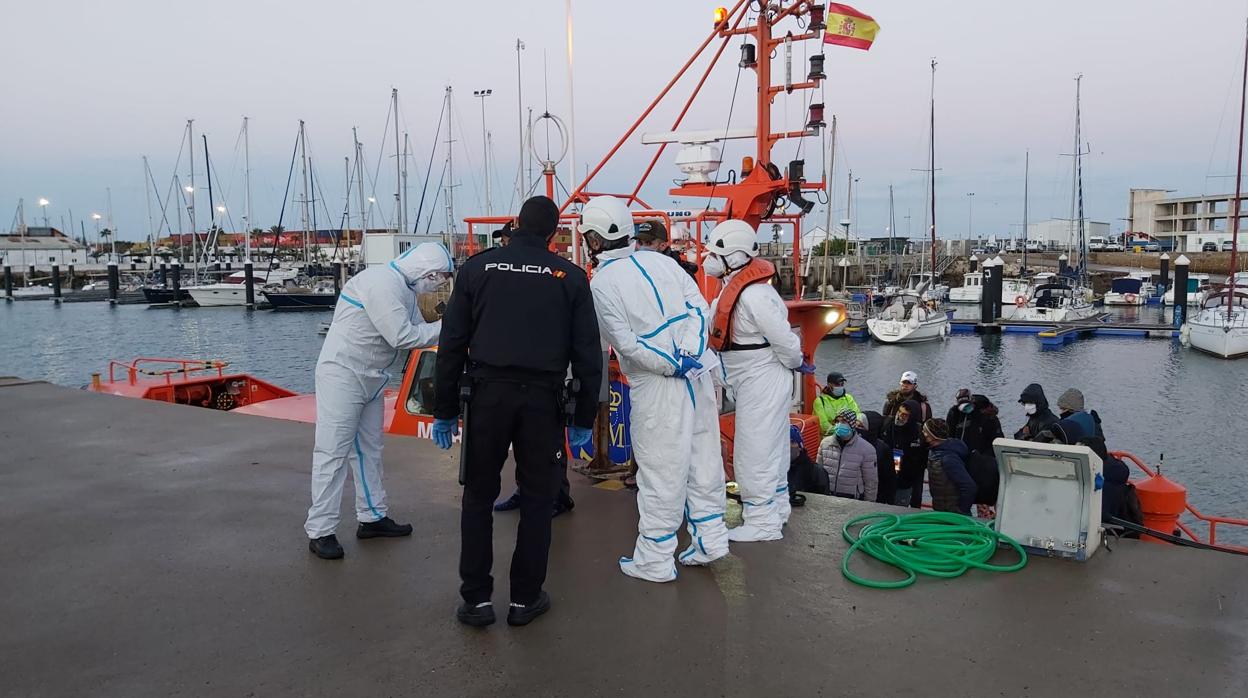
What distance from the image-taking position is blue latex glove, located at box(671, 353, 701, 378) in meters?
4.02

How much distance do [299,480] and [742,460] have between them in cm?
329

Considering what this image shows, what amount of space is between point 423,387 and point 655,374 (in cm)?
402

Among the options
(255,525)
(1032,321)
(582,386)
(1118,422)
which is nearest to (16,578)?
(255,525)

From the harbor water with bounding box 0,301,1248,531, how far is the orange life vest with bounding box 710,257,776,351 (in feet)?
28.2

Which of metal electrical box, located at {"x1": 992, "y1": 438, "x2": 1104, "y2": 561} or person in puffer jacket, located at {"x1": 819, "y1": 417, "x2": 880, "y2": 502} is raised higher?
metal electrical box, located at {"x1": 992, "y1": 438, "x2": 1104, "y2": 561}

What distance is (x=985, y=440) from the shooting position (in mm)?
8438

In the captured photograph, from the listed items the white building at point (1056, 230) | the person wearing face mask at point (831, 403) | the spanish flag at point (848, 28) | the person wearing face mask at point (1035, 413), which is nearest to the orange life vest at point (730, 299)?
the person wearing face mask at point (831, 403)

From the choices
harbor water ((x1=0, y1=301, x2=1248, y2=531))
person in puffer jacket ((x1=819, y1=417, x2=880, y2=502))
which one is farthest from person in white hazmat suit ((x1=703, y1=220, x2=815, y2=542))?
harbor water ((x1=0, y1=301, x2=1248, y2=531))

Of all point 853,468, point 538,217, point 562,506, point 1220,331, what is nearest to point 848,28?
point 853,468

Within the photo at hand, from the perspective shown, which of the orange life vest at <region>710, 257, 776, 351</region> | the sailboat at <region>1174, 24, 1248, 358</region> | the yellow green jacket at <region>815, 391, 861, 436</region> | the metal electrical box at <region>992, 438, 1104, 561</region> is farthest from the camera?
the sailboat at <region>1174, 24, 1248, 358</region>

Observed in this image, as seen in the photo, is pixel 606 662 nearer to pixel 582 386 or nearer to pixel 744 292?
pixel 582 386

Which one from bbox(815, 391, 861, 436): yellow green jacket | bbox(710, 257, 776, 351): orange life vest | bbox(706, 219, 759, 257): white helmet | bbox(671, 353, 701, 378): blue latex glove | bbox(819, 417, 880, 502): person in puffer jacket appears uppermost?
bbox(706, 219, 759, 257): white helmet

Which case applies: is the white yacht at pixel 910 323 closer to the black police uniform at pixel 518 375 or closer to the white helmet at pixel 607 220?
the white helmet at pixel 607 220

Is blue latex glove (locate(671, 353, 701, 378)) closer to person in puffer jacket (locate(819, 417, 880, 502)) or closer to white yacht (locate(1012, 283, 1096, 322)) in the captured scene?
person in puffer jacket (locate(819, 417, 880, 502))
